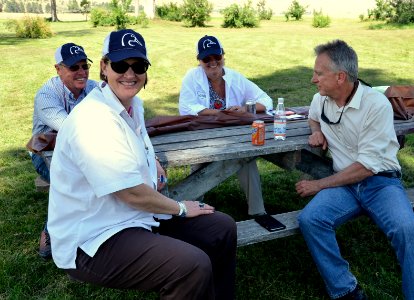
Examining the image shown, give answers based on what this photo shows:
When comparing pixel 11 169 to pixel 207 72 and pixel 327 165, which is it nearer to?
pixel 207 72

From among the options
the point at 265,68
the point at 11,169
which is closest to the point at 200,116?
the point at 11,169

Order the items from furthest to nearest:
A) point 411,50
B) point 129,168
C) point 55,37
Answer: point 55,37, point 411,50, point 129,168

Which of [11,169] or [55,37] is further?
[55,37]

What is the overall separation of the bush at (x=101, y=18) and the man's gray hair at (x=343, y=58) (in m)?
27.1

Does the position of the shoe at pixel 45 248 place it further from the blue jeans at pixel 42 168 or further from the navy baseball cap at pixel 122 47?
the navy baseball cap at pixel 122 47

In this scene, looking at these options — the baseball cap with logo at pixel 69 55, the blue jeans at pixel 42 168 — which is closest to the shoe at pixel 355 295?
the blue jeans at pixel 42 168

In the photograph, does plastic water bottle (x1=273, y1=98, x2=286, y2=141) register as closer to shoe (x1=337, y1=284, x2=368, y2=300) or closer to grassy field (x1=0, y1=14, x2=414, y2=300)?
grassy field (x1=0, y1=14, x2=414, y2=300)

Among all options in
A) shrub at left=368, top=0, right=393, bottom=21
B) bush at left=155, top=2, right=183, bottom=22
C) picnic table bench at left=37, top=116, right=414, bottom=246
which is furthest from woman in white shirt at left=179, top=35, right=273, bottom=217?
bush at left=155, top=2, right=183, bottom=22

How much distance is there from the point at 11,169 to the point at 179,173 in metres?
1.94

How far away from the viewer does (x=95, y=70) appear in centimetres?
1275

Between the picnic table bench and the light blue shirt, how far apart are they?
414mm

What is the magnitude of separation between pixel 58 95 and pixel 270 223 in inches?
74.9

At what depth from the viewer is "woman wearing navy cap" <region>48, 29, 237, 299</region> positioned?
6.72ft

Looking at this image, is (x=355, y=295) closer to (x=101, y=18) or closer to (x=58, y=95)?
(x=58, y=95)
